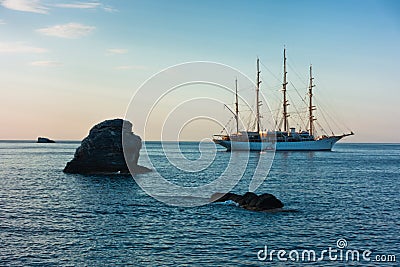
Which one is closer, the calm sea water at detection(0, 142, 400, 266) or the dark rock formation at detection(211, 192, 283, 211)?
the calm sea water at detection(0, 142, 400, 266)

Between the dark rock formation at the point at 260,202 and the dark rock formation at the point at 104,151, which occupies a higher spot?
the dark rock formation at the point at 104,151

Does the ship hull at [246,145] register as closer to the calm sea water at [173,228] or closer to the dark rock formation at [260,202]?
the calm sea water at [173,228]

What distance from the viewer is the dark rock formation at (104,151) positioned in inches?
3039

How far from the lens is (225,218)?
119 ft

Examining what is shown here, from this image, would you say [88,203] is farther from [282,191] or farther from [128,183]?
[282,191]

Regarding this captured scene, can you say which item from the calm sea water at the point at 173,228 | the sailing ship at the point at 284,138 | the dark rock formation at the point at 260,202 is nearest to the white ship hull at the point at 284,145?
the sailing ship at the point at 284,138

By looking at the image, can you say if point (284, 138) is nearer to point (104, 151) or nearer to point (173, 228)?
point (104, 151)

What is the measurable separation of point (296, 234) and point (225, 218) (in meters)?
7.03

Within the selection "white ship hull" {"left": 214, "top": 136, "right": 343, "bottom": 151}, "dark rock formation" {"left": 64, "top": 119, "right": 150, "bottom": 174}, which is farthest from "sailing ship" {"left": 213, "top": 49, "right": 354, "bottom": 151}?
"dark rock formation" {"left": 64, "top": 119, "right": 150, "bottom": 174}

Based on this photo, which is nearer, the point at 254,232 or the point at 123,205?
the point at 254,232

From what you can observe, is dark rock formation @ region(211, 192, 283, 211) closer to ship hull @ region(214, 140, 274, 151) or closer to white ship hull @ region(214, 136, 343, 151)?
ship hull @ region(214, 140, 274, 151)

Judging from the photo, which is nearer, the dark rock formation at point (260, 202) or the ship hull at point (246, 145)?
the dark rock formation at point (260, 202)

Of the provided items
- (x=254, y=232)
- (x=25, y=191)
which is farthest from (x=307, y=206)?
(x=25, y=191)

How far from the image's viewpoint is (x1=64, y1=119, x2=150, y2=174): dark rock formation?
253 feet
